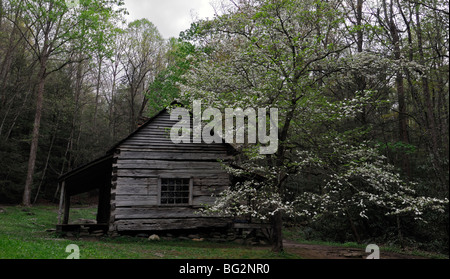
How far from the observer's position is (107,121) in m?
38.2

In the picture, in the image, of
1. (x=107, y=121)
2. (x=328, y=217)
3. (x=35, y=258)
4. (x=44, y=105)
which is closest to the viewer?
(x=35, y=258)

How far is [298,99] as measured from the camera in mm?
10102

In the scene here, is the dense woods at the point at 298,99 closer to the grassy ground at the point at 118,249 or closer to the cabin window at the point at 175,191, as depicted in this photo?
the grassy ground at the point at 118,249

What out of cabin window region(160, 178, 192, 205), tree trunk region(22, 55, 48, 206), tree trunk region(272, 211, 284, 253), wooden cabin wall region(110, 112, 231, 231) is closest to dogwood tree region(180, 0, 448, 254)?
tree trunk region(272, 211, 284, 253)

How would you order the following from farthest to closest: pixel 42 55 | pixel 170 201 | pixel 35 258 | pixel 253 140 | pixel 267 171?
pixel 42 55 → pixel 170 201 → pixel 253 140 → pixel 267 171 → pixel 35 258

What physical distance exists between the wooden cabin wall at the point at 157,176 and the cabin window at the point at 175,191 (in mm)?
271

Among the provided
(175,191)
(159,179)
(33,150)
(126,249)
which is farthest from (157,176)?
(33,150)

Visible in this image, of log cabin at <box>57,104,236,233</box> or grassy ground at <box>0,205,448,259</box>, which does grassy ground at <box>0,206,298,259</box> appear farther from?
log cabin at <box>57,104,236,233</box>

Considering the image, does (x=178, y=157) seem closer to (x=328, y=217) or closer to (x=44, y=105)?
(x=328, y=217)

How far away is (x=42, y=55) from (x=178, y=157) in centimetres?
1658

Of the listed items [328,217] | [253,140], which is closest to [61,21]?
[253,140]

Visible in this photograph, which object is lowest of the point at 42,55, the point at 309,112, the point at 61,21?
the point at 309,112

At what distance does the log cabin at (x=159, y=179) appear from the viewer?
13.4 meters

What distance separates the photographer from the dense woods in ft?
33.2
